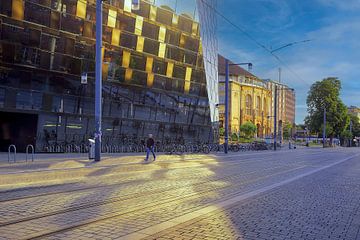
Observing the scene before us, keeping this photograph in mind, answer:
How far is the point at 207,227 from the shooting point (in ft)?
22.5

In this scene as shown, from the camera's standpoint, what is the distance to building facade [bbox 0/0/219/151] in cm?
2878

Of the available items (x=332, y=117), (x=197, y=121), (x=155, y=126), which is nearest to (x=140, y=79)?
(x=155, y=126)

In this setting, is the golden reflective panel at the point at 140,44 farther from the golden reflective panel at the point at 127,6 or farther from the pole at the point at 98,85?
the pole at the point at 98,85

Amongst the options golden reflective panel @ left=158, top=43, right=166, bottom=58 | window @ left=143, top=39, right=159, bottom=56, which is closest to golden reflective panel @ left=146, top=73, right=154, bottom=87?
window @ left=143, top=39, right=159, bottom=56

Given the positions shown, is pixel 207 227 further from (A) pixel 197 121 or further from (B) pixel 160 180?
(A) pixel 197 121

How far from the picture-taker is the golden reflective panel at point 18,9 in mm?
27875

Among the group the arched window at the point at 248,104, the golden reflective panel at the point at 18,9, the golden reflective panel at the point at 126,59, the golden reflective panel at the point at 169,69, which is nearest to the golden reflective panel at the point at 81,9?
the golden reflective panel at the point at 18,9

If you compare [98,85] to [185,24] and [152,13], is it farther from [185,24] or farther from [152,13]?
[185,24]

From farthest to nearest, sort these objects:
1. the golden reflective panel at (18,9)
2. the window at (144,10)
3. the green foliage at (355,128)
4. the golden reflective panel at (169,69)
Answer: the green foliage at (355,128)
the golden reflective panel at (169,69)
the window at (144,10)
the golden reflective panel at (18,9)

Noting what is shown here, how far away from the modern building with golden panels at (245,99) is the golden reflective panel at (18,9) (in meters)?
80.8

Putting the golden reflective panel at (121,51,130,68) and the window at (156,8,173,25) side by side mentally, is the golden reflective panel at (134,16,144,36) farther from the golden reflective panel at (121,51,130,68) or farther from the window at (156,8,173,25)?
the window at (156,8,173,25)

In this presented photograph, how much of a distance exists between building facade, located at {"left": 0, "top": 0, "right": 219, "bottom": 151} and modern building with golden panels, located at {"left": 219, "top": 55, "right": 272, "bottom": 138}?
197 ft

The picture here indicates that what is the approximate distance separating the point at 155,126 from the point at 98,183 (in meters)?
28.4

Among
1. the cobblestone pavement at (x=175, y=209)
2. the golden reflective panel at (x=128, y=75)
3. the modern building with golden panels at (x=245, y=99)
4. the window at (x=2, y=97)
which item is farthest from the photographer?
the modern building with golden panels at (x=245, y=99)
